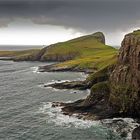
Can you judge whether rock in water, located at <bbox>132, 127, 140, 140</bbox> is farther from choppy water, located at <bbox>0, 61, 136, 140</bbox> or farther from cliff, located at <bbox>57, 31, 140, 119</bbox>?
cliff, located at <bbox>57, 31, 140, 119</bbox>

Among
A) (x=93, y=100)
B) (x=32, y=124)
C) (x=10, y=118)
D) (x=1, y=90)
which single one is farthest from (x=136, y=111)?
(x=1, y=90)

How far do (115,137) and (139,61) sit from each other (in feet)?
70.5

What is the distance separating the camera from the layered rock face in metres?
78.4

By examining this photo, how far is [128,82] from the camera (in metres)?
81.4

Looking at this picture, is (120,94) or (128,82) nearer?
(128,82)

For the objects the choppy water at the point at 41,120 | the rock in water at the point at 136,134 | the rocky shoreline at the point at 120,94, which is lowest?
the choppy water at the point at 41,120

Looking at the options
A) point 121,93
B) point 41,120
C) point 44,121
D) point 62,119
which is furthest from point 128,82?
point 41,120

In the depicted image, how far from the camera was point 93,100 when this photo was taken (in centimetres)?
8938

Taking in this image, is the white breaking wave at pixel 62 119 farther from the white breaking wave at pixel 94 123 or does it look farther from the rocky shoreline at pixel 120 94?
the rocky shoreline at pixel 120 94

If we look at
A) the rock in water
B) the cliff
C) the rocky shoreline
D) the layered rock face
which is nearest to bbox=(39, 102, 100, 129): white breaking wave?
the rocky shoreline

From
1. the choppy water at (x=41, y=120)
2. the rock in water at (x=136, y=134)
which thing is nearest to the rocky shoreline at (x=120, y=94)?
the choppy water at (x=41, y=120)

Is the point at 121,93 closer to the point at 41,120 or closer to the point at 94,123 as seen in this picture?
the point at 94,123

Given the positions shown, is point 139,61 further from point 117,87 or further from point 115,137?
point 115,137

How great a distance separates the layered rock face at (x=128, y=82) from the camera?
78.4 meters
